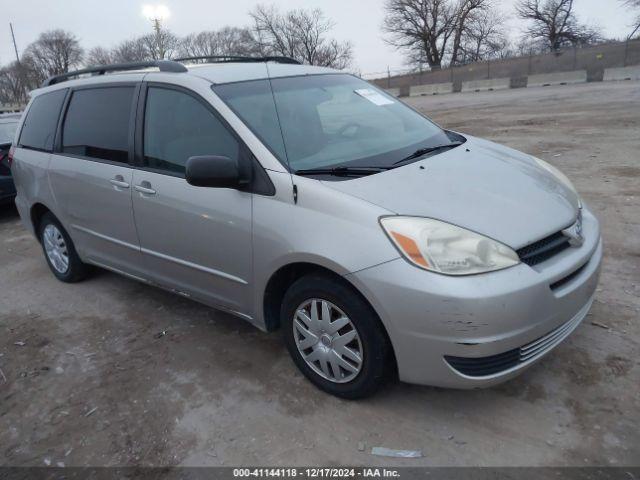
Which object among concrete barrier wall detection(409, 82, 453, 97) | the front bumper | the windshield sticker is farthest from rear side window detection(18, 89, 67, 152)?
concrete barrier wall detection(409, 82, 453, 97)

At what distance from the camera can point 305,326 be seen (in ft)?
9.48

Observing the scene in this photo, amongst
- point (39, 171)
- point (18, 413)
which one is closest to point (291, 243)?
point (18, 413)

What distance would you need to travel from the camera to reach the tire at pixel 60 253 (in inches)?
185

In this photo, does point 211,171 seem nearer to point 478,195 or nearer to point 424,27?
point 478,195

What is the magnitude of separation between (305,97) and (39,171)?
8.79 ft

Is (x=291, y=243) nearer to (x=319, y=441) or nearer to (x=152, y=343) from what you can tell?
(x=319, y=441)

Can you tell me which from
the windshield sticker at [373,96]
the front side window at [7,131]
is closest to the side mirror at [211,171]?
the windshield sticker at [373,96]

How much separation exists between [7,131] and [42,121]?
4218mm

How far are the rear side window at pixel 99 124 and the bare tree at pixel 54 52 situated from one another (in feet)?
284

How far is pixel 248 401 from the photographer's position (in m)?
2.95

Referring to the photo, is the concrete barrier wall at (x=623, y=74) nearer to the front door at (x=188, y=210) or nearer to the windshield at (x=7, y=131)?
the windshield at (x=7, y=131)

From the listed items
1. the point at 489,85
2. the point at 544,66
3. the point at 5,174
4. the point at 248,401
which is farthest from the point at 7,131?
the point at 544,66

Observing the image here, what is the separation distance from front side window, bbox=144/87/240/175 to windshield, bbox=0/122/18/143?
5.69m

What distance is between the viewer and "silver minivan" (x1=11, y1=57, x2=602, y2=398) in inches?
93.4
